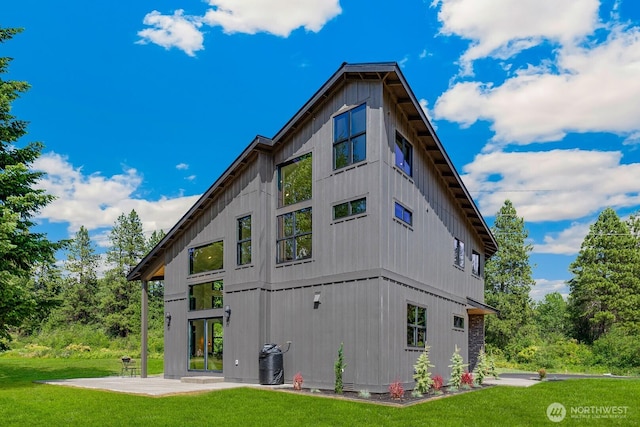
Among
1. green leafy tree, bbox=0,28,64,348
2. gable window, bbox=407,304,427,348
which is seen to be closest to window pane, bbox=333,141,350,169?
gable window, bbox=407,304,427,348

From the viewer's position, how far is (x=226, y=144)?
118 ft

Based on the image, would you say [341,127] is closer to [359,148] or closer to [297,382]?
[359,148]

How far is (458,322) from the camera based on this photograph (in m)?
18.7

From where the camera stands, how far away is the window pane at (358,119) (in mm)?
13750

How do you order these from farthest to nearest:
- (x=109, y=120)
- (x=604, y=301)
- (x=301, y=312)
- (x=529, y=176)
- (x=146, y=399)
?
(x=109, y=120), (x=604, y=301), (x=529, y=176), (x=301, y=312), (x=146, y=399)

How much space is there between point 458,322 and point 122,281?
121ft

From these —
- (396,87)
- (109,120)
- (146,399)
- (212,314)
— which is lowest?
(146,399)

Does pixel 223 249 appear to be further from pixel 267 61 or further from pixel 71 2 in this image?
pixel 71 2

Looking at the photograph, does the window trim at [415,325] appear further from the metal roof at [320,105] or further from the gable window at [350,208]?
the metal roof at [320,105]

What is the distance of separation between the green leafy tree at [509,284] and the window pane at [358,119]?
915 inches

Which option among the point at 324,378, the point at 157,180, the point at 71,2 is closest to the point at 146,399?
the point at 324,378

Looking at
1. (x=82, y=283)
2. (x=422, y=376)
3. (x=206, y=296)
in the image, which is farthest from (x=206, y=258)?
(x=82, y=283)

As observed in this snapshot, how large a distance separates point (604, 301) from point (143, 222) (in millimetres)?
39227

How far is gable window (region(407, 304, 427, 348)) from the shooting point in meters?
14.1
